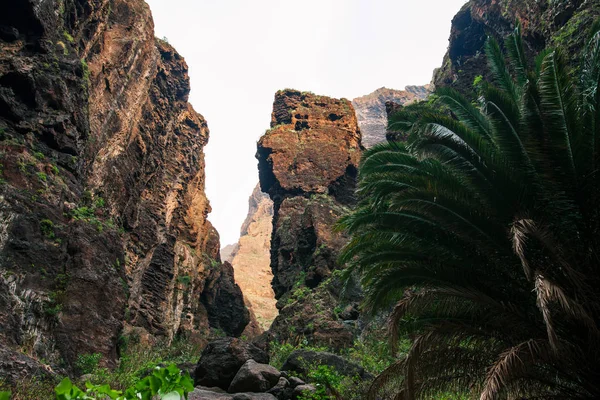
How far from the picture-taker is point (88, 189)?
24219 mm

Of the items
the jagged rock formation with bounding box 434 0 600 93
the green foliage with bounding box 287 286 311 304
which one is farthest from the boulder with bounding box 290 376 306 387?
the green foliage with bounding box 287 286 311 304

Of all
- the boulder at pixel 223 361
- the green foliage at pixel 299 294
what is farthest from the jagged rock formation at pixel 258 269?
the boulder at pixel 223 361

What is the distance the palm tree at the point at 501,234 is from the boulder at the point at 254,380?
13.0 feet

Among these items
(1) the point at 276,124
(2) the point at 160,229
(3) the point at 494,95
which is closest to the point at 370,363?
(3) the point at 494,95

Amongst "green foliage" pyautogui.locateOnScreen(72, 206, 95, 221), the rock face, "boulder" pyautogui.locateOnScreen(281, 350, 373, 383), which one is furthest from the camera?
the rock face

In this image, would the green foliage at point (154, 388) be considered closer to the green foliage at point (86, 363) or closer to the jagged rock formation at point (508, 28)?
the jagged rock formation at point (508, 28)

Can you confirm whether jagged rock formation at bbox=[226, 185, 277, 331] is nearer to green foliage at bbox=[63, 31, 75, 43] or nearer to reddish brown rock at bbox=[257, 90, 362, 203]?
reddish brown rock at bbox=[257, 90, 362, 203]

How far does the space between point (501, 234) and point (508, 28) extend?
2598 centimetres

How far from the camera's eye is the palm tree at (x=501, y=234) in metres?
5.63

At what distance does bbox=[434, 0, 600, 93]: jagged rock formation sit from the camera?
13.3 m

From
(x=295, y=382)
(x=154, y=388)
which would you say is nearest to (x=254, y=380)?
(x=295, y=382)

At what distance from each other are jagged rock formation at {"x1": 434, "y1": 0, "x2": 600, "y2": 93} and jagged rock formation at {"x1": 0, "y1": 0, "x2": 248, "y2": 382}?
17.1 meters

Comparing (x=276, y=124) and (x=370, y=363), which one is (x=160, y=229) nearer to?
(x=276, y=124)

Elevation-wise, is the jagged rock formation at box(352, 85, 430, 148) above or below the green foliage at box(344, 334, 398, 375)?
above
